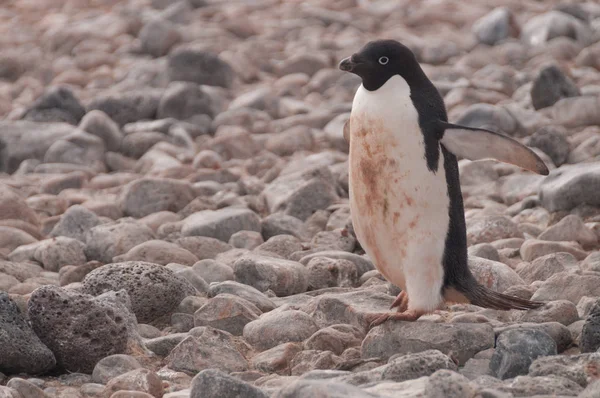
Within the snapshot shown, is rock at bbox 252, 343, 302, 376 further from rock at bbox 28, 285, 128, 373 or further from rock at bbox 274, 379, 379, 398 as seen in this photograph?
rock at bbox 274, 379, 379, 398

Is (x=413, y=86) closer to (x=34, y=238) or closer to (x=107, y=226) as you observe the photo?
(x=107, y=226)

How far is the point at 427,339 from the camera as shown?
456 cm

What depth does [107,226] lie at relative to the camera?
7117 millimetres

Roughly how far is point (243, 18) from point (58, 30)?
2467 millimetres

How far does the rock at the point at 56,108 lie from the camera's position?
432 inches

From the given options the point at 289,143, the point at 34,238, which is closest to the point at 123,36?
the point at 289,143

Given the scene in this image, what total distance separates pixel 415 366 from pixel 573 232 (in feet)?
9.74

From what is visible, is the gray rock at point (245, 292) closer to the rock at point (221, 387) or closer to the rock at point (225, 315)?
the rock at point (225, 315)

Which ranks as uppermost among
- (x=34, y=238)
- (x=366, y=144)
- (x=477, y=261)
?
(x=366, y=144)

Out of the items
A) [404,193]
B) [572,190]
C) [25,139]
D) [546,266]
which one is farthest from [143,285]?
[25,139]

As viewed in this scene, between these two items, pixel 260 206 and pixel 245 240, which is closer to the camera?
pixel 245 240

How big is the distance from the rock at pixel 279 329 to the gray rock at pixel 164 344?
301mm

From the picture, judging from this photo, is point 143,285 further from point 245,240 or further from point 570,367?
point 570,367

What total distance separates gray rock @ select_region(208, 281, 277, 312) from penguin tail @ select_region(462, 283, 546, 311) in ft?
3.42
